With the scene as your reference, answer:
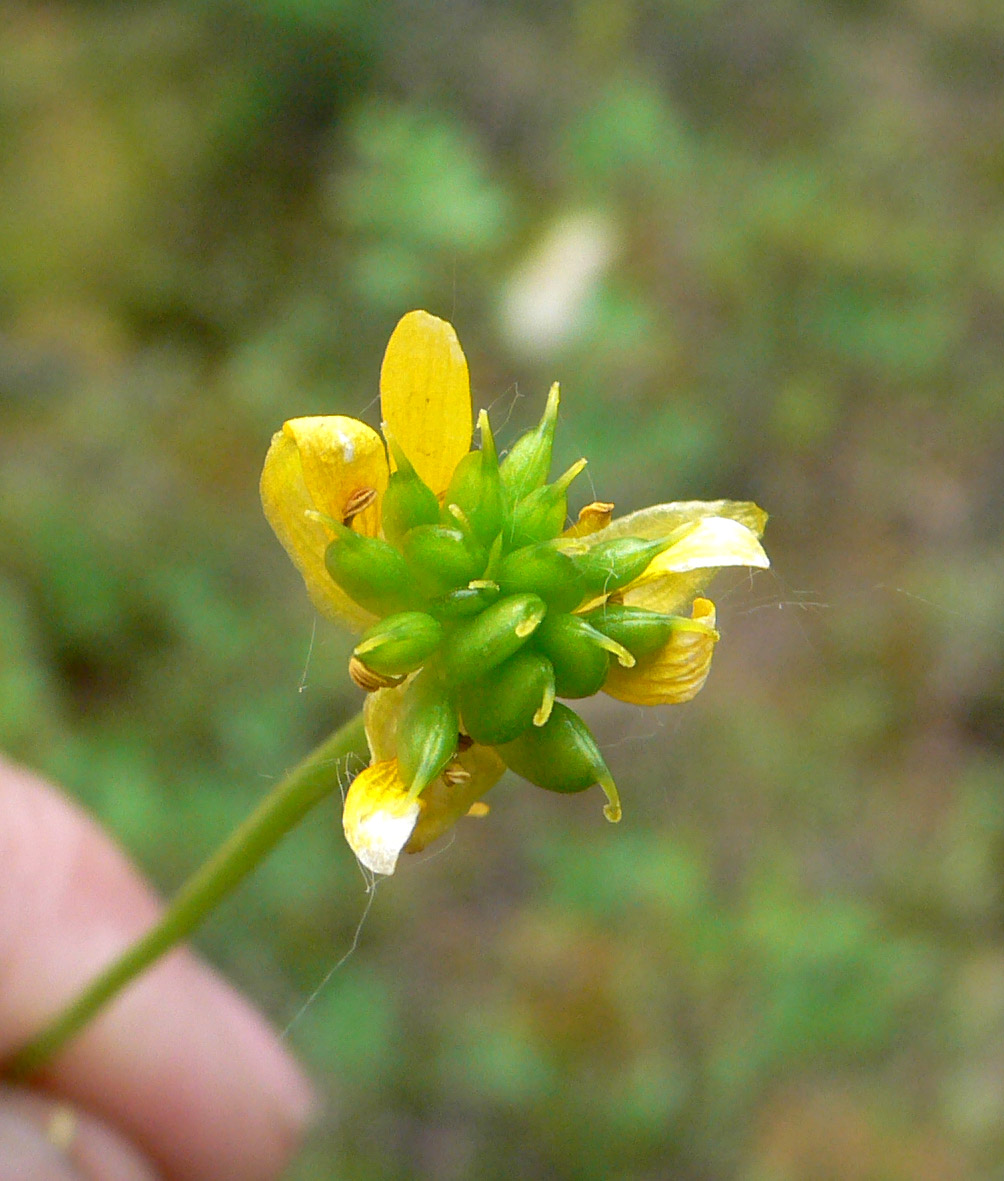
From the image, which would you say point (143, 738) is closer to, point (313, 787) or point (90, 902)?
point (90, 902)

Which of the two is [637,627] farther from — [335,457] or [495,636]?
[335,457]

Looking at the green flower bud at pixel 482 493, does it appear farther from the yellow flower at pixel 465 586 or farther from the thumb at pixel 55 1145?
the thumb at pixel 55 1145

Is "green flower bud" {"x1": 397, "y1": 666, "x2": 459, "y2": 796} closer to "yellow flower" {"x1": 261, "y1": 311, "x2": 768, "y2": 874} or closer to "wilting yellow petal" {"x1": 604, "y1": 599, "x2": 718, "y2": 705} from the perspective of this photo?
"yellow flower" {"x1": 261, "y1": 311, "x2": 768, "y2": 874}

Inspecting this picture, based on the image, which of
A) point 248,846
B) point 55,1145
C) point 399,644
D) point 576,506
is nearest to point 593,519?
point 399,644

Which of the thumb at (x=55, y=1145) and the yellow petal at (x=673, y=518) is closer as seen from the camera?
the yellow petal at (x=673, y=518)

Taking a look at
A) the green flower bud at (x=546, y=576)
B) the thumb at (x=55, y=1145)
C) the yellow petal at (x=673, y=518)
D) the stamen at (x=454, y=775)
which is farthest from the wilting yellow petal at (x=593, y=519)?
the thumb at (x=55, y=1145)
